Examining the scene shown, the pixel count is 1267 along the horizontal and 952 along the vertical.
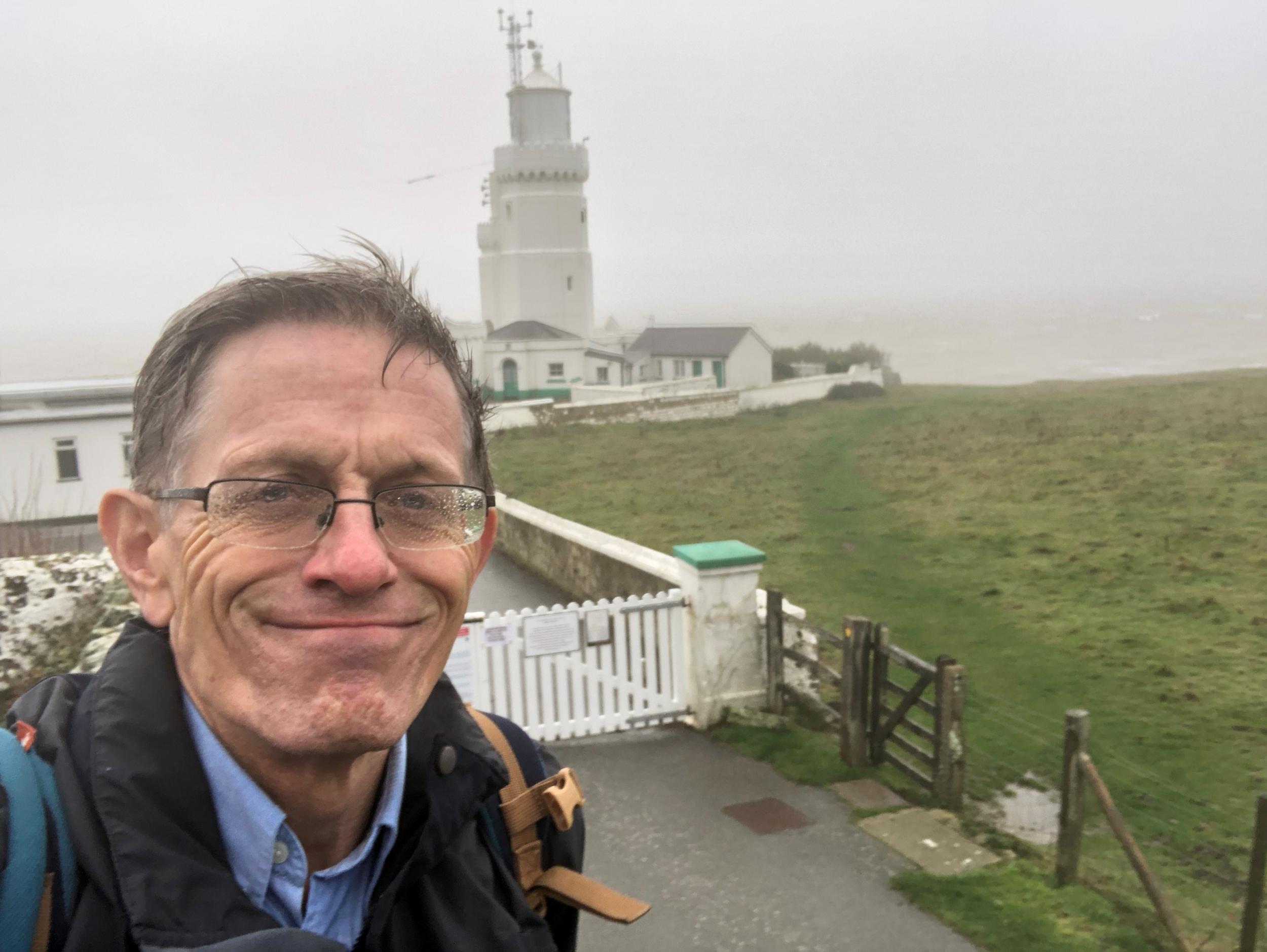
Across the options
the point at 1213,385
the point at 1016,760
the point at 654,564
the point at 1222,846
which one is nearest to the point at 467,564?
the point at 1222,846

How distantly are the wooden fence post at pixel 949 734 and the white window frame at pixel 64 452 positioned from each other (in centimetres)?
3126

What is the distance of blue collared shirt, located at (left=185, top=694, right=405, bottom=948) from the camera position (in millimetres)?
1573

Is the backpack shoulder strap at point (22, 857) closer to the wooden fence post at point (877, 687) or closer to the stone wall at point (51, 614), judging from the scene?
the wooden fence post at point (877, 687)

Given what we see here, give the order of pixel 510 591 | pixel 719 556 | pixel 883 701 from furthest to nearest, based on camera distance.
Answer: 1. pixel 510 591
2. pixel 719 556
3. pixel 883 701

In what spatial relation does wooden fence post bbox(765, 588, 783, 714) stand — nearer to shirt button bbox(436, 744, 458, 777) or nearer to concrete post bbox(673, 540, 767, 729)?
concrete post bbox(673, 540, 767, 729)

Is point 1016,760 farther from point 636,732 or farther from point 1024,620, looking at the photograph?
point 1024,620

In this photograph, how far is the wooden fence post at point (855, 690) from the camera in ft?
26.9

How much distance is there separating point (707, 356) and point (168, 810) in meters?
55.6

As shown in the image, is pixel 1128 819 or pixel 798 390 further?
pixel 798 390

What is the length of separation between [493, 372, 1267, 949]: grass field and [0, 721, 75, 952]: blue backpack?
6.31 m

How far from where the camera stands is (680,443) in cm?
3688

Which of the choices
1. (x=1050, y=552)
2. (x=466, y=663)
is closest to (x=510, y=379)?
(x=1050, y=552)

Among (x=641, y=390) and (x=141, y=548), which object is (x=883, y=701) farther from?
(x=641, y=390)

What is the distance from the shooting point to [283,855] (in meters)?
1.62
